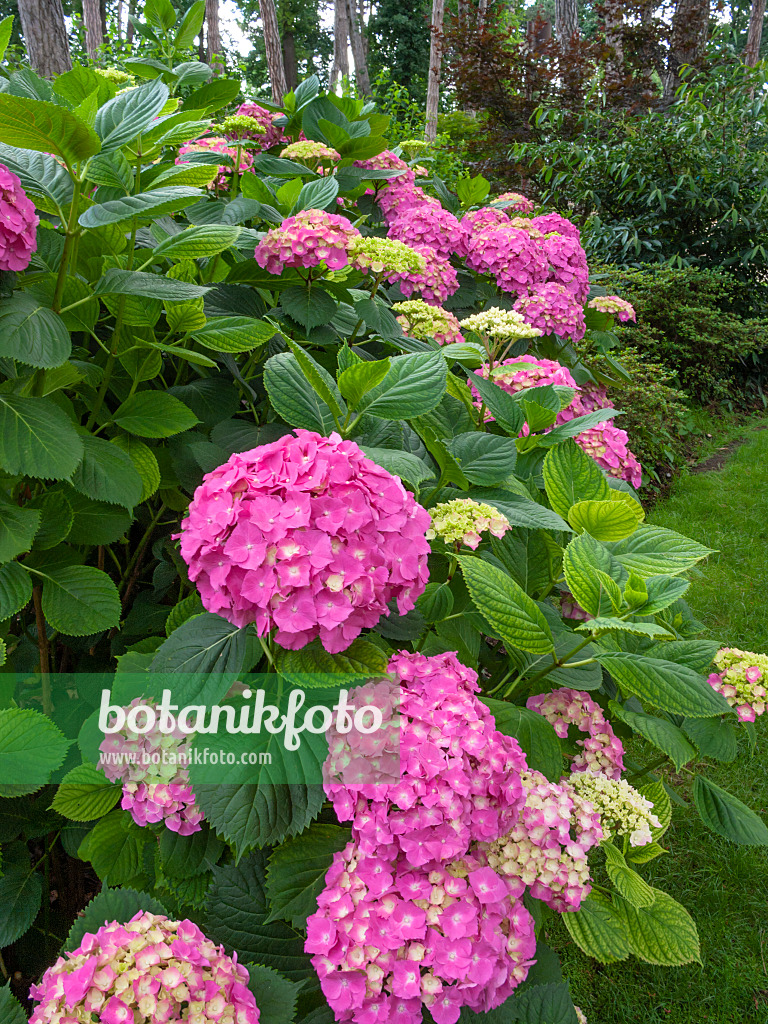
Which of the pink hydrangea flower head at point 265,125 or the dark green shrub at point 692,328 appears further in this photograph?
the dark green shrub at point 692,328

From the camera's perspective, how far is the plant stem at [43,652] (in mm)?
1354

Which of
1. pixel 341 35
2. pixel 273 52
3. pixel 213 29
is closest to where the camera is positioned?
pixel 273 52

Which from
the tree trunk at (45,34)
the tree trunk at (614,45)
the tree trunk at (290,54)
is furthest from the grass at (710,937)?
the tree trunk at (290,54)

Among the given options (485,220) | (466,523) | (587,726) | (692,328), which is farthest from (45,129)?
(692,328)

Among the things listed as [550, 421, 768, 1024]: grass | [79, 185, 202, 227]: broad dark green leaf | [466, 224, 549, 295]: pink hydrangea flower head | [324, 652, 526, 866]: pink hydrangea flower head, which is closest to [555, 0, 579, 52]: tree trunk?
[466, 224, 549, 295]: pink hydrangea flower head

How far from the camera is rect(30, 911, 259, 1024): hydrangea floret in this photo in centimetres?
79

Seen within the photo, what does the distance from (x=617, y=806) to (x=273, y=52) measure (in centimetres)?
1277

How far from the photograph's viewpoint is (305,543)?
2.79 ft

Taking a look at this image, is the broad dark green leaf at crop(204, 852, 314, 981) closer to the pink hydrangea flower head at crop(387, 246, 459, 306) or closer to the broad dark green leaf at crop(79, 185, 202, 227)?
the broad dark green leaf at crop(79, 185, 202, 227)

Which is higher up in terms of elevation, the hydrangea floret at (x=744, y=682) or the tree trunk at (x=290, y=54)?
the tree trunk at (x=290, y=54)

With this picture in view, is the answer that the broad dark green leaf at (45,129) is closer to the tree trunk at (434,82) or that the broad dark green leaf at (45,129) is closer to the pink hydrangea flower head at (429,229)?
the pink hydrangea flower head at (429,229)

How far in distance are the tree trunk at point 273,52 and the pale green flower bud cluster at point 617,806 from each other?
1124 centimetres

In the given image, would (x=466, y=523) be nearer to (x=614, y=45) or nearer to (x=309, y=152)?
(x=309, y=152)

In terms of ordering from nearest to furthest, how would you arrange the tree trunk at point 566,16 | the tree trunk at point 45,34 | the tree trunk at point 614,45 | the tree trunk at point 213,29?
the tree trunk at point 45,34
the tree trunk at point 614,45
the tree trunk at point 566,16
the tree trunk at point 213,29
